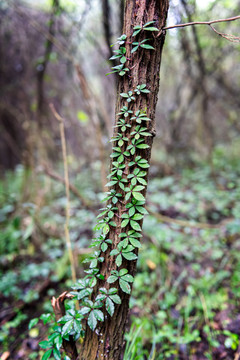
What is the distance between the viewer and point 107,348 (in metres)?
1.07

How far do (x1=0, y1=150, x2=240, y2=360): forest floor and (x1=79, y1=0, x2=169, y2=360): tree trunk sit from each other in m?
0.35

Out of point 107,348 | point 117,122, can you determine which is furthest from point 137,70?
point 107,348

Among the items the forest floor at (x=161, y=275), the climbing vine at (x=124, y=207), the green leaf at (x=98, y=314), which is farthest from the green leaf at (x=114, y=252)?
the forest floor at (x=161, y=275)

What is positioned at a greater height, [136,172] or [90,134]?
[90,134]

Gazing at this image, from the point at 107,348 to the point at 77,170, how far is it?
527cm

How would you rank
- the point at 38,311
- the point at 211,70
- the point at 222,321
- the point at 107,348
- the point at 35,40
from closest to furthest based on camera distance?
the point at 107,348 → the point at 222,321 → the point at 38,311 → the point at 35,40 → the point at 211,70

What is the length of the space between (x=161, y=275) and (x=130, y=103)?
2.14 m

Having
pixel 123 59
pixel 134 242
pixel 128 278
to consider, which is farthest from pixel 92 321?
pixel 123 59

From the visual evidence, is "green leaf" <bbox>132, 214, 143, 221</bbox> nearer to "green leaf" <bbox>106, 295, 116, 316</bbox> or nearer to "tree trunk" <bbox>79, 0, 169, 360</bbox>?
"tree trunk" <bbox>79, 0, 169, 360</bbox>

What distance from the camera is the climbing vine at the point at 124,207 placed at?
96 centimetres

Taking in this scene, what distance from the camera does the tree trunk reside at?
927 mm

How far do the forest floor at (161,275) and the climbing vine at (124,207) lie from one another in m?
0.58

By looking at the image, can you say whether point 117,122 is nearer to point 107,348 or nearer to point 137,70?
point 137,70

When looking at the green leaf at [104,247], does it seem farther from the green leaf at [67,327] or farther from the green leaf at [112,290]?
the green leaf at [67,327]
